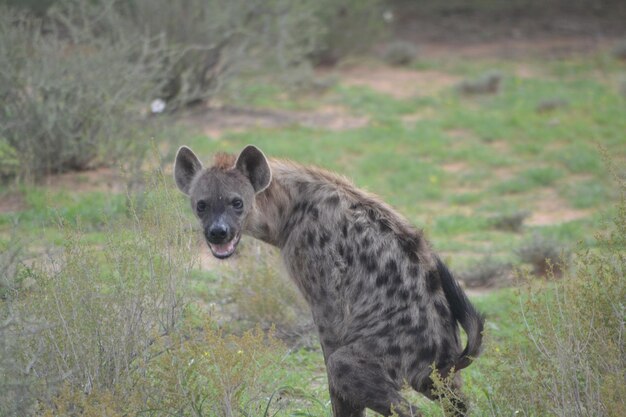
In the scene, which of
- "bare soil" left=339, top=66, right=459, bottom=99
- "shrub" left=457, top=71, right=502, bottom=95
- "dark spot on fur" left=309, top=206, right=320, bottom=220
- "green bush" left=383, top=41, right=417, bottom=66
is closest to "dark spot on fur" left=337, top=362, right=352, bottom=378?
"dark spot on fur" left=309, top=206, right=320, bottom=220

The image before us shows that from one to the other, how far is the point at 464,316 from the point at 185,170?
1795 millimetres

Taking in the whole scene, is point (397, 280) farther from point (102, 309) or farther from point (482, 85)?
point (482, 85)

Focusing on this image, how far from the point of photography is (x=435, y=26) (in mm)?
19875

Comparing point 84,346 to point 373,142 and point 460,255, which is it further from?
point 373,142

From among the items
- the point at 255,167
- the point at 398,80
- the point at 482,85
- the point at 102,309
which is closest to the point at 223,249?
the point at 255,167

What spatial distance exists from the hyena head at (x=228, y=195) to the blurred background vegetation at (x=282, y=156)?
0.51 ft

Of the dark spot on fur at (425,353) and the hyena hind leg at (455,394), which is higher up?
the dark spot on fur at (425,353)

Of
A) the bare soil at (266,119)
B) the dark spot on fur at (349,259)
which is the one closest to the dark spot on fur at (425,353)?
the dark spot on fur at (349,259)

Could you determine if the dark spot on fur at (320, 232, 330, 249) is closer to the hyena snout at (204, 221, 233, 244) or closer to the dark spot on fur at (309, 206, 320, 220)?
the dark spot on fur at (309, 206, 320, 220)

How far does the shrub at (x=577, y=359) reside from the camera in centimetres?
424

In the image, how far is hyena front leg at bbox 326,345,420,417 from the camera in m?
4.57

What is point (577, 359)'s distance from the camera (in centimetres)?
454

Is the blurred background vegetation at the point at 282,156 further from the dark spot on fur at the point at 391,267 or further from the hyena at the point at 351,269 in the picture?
the dark spot on fur at the point at 391,267

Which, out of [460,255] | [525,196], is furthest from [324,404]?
[525,196]
